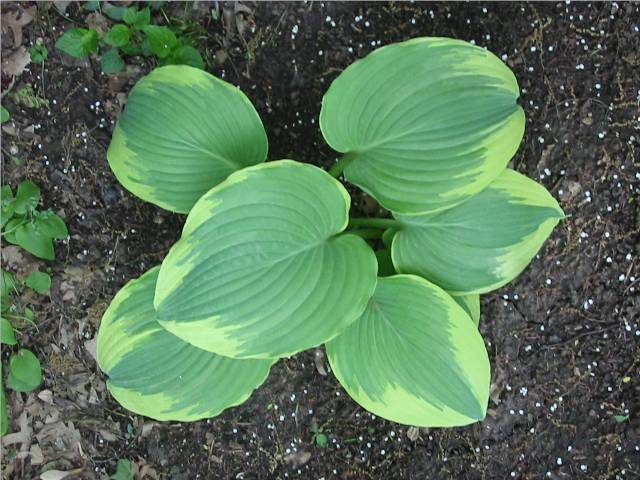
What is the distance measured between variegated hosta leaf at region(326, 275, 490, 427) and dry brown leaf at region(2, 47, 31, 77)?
103cm

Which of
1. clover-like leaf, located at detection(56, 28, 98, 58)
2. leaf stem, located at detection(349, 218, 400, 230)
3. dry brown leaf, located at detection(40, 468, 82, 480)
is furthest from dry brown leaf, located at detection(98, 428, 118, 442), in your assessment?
clover-like leaf, located at detection(56, 28, 98, 58)

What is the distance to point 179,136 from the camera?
4.19ft

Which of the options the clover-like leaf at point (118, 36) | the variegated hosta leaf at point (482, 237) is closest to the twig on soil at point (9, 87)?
the clover-like leaf at point (118, 36)

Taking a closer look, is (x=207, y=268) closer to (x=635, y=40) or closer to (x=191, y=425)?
(x=191, y=425)

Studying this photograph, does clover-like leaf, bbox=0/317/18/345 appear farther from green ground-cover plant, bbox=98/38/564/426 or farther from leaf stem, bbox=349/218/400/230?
leaf stem, bbox=349/218/400/230

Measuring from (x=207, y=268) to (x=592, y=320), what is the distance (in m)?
0.98

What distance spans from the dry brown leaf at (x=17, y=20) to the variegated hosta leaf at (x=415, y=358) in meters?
1.08

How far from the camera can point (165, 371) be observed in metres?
1.28

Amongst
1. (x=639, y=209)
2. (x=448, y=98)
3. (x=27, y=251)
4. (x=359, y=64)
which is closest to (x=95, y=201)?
(x=27, y=251)

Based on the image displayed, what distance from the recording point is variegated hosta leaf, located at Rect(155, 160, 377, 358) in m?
1.11

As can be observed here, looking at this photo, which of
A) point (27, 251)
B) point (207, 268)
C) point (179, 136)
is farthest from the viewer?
point (27, 251)

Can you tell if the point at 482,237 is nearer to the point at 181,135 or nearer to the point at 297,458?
the point at 181,135

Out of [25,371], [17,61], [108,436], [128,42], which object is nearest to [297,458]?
[108,436]

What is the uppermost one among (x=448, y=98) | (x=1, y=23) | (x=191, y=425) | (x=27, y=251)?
(x=448, y=98)
